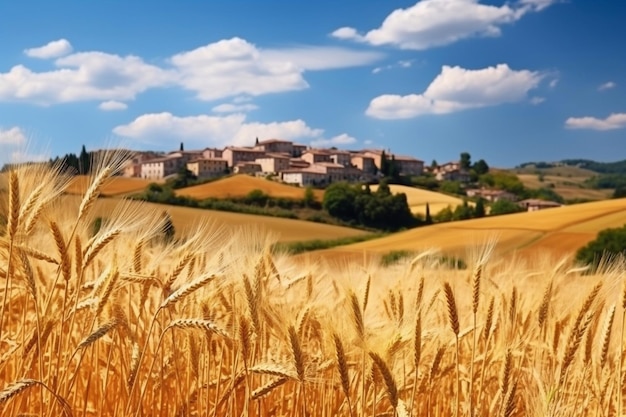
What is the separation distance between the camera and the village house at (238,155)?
11944 cm

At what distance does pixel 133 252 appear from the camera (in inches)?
99.9

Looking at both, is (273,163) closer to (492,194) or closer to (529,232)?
(492,194)

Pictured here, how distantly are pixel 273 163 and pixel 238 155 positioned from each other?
9349mm

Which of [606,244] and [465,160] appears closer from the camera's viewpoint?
[606,244]

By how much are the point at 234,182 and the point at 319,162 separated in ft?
121

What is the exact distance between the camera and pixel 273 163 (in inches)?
4493

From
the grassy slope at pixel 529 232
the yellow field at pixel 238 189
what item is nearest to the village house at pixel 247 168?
the yellow field at pixel 238 189

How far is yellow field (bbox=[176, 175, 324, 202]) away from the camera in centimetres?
7688

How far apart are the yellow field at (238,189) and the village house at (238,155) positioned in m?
33.1

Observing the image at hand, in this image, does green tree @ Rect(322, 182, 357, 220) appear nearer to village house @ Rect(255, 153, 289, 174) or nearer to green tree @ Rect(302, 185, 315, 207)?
green tree @ Rect(302, 185, 315, 207)

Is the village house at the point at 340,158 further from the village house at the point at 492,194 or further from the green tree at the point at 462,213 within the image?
the green tree at the point at 462,213

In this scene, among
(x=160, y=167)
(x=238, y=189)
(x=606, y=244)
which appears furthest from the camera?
(x=160, y=167)

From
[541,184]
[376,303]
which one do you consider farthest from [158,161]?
[376,303]

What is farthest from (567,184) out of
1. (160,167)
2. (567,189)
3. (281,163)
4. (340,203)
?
(340,203)
